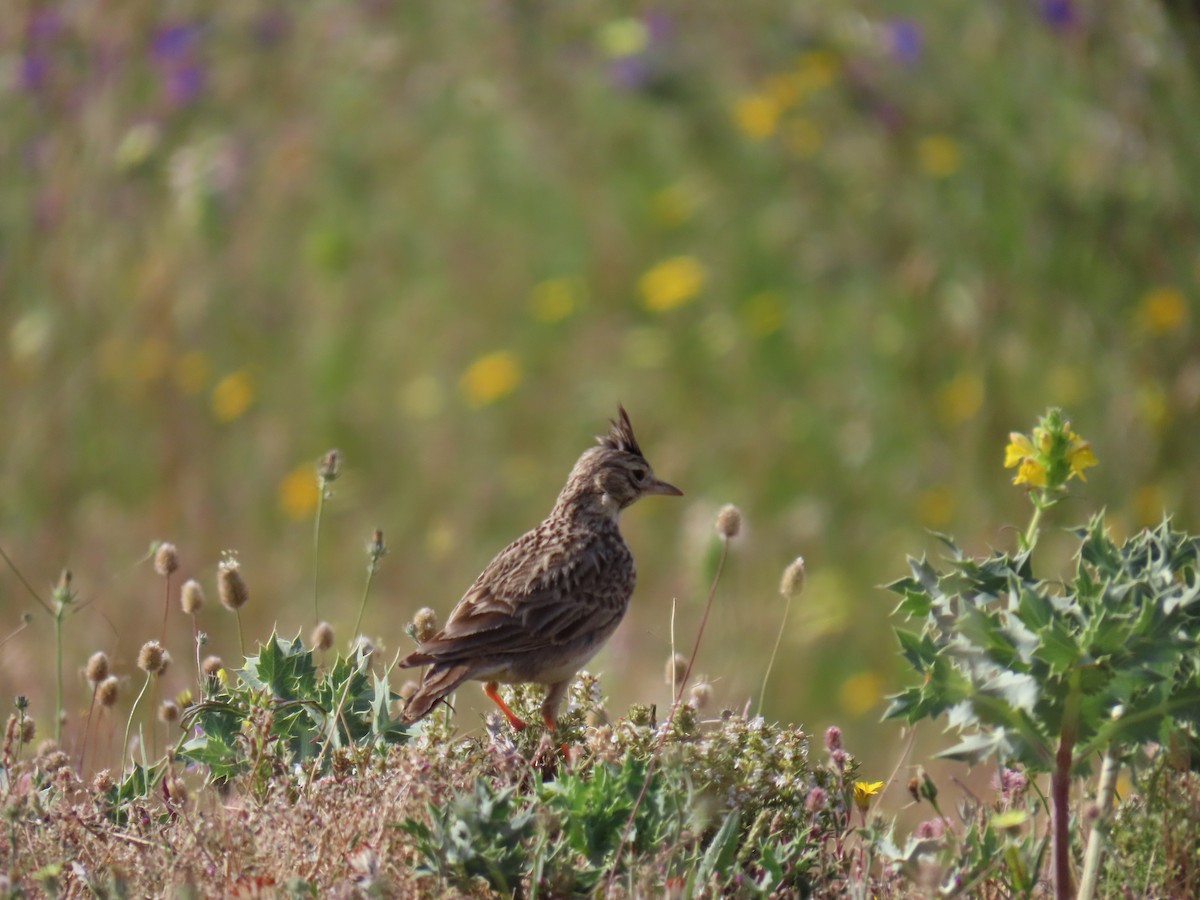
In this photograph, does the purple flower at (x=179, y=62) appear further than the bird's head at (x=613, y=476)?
Yes

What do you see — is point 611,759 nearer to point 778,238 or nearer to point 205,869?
point 205,869

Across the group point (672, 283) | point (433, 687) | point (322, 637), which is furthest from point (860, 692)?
point (322, 637)

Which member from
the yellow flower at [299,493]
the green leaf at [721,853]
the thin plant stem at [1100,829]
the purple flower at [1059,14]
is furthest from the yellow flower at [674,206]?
the green leaf at [721,853]

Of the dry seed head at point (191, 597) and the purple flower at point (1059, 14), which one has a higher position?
the purple flower at point (1059, 14)

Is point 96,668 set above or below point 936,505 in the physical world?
below

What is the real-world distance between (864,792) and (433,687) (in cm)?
131

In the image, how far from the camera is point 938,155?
8.98 m

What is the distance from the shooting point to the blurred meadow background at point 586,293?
326 inches

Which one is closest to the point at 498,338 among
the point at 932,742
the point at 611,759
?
the point at 932,742

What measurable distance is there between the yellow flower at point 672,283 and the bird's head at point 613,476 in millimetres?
3021

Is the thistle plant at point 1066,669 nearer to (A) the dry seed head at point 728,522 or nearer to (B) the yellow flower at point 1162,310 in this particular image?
(A) the dry seed head at point 728,522

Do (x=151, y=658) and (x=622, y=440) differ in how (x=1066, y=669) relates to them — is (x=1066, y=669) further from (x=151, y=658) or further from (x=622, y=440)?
(x=622, y=440)

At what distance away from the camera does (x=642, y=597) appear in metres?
8.67

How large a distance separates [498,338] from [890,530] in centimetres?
267
